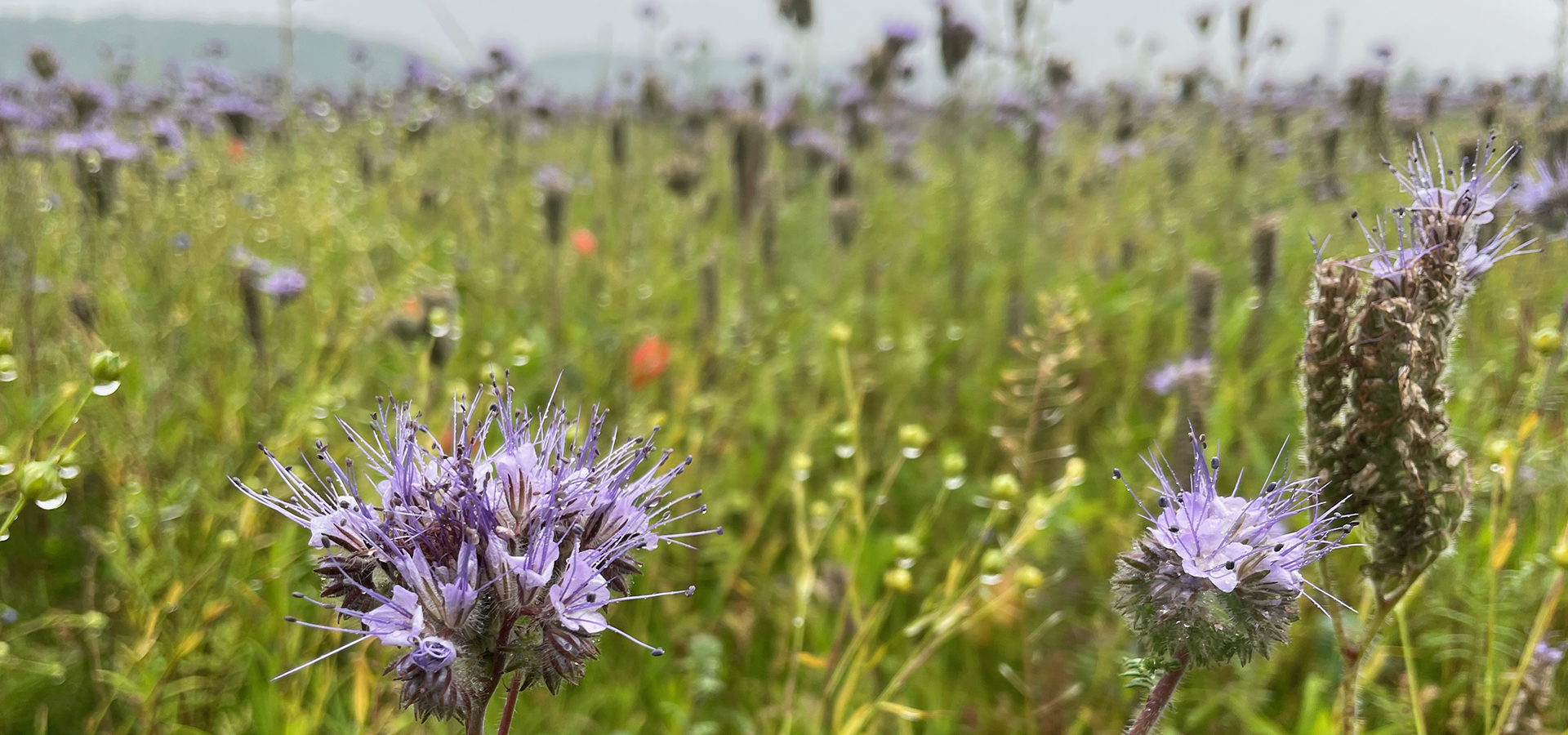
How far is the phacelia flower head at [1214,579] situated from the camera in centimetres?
90

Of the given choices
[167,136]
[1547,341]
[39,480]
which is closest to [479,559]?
[39,480]

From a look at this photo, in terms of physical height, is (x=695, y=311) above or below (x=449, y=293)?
below

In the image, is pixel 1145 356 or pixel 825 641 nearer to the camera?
pixel 825 641

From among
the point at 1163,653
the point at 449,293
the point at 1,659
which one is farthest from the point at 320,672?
the point at 1163,653

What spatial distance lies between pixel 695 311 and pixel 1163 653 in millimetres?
3364

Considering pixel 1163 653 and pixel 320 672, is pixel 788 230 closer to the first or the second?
pixel 320 672

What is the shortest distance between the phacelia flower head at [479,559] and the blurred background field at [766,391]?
1.22 ft

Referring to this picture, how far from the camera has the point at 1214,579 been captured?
871 millimetres

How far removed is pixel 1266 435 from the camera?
308cm

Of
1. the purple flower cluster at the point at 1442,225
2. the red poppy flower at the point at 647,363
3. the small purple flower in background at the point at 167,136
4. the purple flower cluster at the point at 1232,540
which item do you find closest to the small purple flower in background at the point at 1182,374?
the purple flower cluster at the point at 1442,225

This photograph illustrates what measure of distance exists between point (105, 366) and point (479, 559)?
59 centimetres

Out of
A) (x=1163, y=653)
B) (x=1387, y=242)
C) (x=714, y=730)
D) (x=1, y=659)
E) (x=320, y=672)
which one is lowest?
(x=714, y=730)

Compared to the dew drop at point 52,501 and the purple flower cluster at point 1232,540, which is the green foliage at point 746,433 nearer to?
the dew drop at point 52,501

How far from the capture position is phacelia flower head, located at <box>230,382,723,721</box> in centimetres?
88
